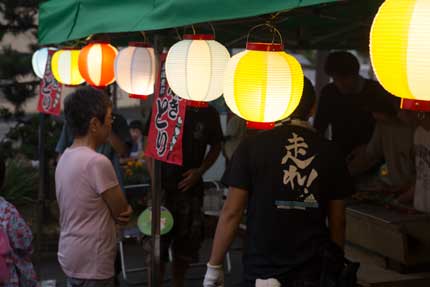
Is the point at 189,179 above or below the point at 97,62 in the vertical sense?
below

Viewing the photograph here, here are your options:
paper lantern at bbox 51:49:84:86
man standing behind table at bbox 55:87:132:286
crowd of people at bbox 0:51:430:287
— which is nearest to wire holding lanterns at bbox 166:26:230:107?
crowd of people at bbox 0:51:430:287

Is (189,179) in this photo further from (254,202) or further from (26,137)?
(26,137)

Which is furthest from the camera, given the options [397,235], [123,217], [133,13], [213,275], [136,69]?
[136,69]

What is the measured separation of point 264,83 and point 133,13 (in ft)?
4.42

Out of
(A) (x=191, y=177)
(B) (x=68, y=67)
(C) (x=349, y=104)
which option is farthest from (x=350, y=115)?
(B) (x=68, y=67)

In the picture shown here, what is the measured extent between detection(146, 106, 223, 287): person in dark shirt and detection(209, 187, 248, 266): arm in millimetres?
1988

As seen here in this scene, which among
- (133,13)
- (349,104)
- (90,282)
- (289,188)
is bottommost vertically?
(90,282)

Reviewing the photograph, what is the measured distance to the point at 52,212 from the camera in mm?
9141

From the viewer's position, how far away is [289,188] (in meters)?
3.59

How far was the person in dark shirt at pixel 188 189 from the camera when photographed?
229 inches

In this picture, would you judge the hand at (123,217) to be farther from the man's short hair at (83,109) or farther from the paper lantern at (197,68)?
the paper lantern at (197,68)

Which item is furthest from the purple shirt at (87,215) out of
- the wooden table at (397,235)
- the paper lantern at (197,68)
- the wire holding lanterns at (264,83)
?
the wooden table at (397,235)

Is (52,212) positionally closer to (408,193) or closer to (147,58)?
(147,58)

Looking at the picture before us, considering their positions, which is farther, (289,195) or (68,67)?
(68,67)
